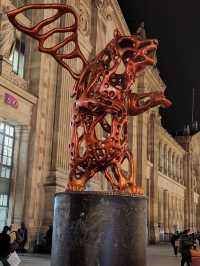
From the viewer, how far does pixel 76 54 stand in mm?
7750

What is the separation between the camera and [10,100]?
1739cm

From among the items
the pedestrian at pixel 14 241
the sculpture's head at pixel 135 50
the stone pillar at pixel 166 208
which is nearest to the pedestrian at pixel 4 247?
the pedestrian at pixel 14 241

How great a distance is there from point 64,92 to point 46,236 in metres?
6.81

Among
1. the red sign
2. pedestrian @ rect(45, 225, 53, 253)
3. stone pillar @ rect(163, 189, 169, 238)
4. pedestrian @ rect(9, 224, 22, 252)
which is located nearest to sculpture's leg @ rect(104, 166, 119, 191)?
pedestrian @ rect(9, 224, 22, 252)

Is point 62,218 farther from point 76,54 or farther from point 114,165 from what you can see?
point 76,54

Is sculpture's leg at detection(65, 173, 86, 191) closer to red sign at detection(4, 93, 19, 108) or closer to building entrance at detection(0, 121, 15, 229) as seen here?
red sign at detection(4, 93, 19, 108)

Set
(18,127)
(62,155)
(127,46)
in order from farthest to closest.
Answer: (62,155) → (18,127) → (127,46)

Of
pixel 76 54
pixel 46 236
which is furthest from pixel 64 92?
pixel 76 54

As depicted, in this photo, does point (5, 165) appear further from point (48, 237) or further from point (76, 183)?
point (76, 183)

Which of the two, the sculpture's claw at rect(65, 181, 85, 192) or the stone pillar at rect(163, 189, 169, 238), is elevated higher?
the stone pillar at rect(163, 189, 169, 238)

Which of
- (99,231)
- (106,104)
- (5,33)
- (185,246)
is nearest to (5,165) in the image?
(5,33)

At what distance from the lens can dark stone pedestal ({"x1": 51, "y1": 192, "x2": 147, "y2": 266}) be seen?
20.0 ft

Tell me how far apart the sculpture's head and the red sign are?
10.3 meters

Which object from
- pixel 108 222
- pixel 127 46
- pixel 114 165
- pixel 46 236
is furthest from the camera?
pixel 46 236
